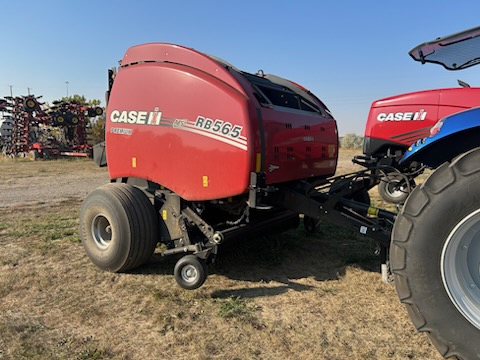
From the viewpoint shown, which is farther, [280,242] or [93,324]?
[280,242]

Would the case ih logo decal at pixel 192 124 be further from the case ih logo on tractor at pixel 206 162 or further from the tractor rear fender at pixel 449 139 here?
the tractor rear fender at pixel 449 139

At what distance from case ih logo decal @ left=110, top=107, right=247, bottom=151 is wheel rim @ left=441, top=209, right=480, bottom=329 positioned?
1.73 metres

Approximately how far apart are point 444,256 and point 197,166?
216 cm

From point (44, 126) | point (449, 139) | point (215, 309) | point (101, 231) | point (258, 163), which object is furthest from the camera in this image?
point (44, 126)

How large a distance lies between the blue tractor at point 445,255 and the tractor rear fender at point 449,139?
2 cm

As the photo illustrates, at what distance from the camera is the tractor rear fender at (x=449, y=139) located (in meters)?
2.18

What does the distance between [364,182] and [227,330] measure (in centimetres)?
248

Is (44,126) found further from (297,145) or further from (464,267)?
(464,267)

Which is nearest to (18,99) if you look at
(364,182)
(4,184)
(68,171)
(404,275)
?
(68,171)

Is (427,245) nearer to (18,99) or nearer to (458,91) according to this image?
(458,91)

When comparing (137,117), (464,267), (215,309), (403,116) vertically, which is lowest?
(215,309)

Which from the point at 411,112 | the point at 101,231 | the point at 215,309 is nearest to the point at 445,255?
the point at 215,309

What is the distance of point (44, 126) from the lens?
22.7m

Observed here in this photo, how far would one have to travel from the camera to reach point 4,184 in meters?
10.9
